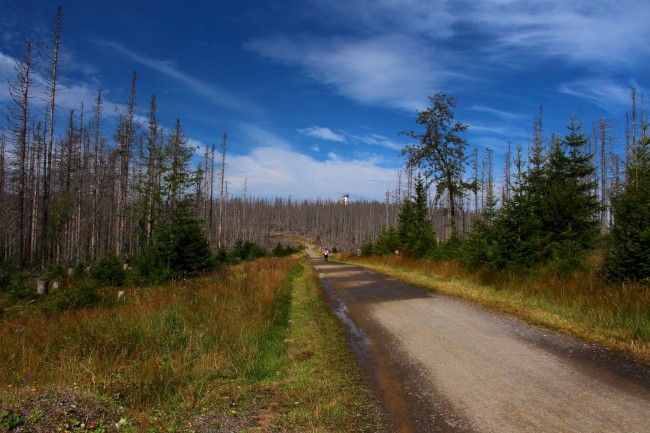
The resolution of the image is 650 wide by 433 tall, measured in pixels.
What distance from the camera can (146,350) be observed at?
5473 mm

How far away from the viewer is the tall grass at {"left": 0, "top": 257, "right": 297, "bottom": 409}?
4.27 metres

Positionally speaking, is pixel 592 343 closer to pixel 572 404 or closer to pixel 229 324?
pixel 572 404

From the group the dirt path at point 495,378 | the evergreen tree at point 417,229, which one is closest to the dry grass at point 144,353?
the dirt path at point 495,378

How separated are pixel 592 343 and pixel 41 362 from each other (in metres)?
8.63

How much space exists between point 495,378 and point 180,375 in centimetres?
418

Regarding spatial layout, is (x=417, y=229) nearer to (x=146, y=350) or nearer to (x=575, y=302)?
(x=575, y=302)

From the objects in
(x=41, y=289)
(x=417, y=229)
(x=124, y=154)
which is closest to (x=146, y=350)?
(x=41, y=289)

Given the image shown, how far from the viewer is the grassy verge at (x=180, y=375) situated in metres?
3.51

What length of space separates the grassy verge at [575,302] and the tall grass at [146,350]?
5.62m

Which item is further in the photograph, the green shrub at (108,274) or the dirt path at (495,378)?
the green shrub at (108,274)

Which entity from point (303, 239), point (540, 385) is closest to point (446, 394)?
point (540, 385)

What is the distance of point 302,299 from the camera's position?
474 inches

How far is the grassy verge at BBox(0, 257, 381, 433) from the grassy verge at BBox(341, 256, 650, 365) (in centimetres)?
435

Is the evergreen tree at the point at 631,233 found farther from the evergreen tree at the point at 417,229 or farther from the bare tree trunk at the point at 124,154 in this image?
the bare tree trunk at the point at 124,154
